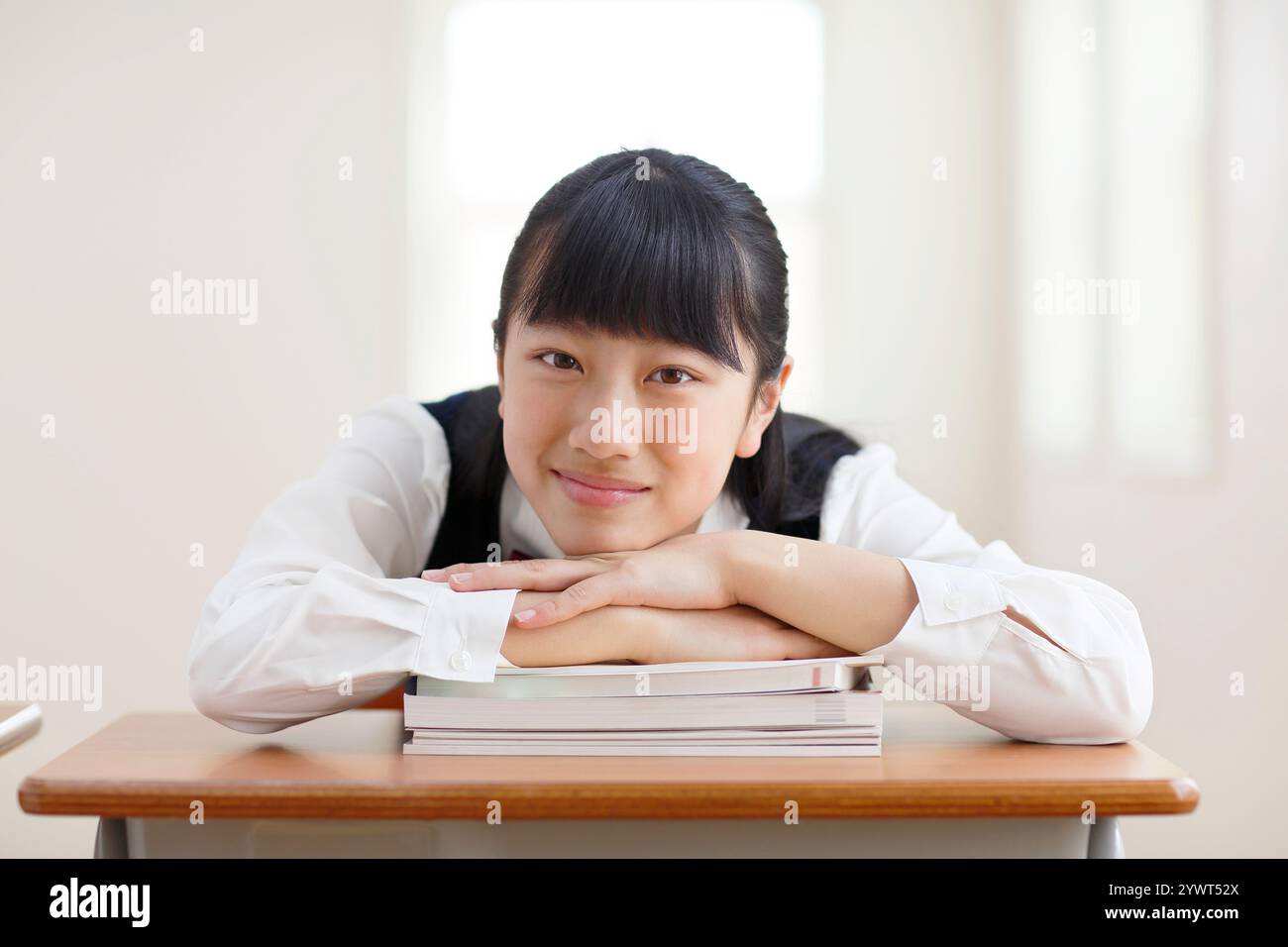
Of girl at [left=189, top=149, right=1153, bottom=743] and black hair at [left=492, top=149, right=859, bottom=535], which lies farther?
black hair at [left=492, top=149, right=859, bottom=535]

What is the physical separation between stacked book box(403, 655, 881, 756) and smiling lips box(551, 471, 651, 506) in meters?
0.31

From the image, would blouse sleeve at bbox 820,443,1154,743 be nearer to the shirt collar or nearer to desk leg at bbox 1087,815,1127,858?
desk leg at bbox 1087,815,1127,858

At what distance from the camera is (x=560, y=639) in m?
1.11

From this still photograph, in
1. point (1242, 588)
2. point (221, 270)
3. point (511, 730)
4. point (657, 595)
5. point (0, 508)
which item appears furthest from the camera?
point (221, 270)

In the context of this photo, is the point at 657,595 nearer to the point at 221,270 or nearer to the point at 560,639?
the point at 560,639

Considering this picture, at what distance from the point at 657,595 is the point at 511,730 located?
209 millimetres

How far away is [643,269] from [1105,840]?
711mm

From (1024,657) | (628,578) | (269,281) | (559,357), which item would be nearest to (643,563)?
(628,578)

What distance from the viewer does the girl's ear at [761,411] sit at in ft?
4.85

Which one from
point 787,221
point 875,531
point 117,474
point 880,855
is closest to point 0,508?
point 117,474

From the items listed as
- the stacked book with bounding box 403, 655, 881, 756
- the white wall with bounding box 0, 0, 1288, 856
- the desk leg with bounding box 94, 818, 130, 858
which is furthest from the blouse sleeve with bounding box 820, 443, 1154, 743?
the white wall with bounding box 0, 0, 1288, 856

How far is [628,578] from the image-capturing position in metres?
1.17

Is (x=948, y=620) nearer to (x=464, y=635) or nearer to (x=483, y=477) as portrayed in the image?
(x=464, y=635)

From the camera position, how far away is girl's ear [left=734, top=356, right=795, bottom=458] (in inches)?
58.3
